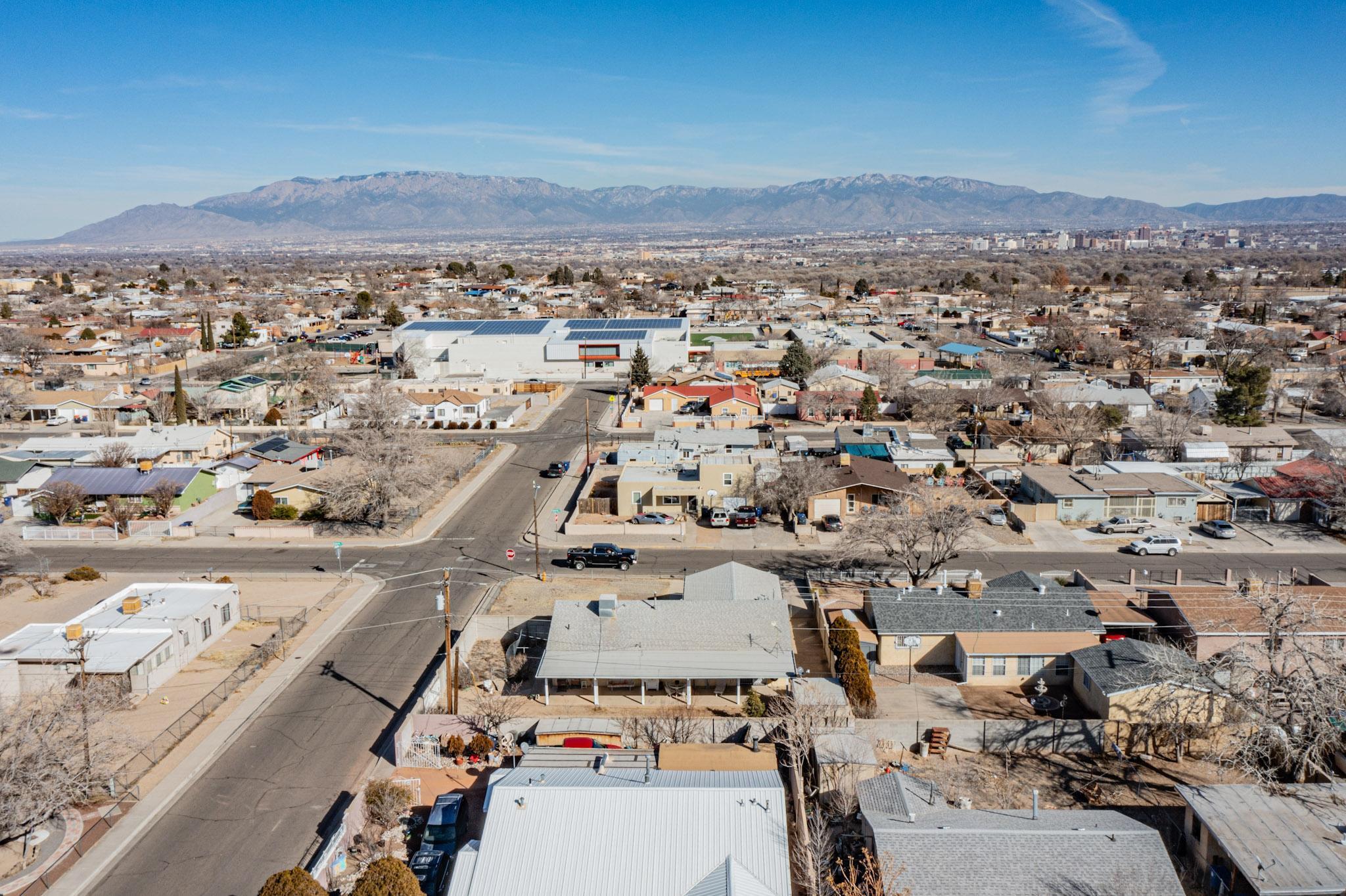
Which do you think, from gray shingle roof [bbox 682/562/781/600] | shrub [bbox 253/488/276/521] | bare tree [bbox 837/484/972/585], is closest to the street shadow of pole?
gray shingle roof [bbox 682/562/781/600]

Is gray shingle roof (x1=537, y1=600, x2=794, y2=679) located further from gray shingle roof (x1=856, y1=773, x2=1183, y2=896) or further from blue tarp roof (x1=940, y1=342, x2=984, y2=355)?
blue tarp roof (x1=940, y1=342, x2=984, y2=355)

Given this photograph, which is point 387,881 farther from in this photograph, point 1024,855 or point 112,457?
point 112,457

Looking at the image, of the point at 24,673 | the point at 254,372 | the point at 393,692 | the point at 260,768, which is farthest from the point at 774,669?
the point at 254,372

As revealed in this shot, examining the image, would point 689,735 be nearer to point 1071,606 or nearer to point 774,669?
point 774,669

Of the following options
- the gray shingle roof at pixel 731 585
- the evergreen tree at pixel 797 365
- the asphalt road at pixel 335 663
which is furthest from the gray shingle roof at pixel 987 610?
the evergreen tree at pixel 797 365

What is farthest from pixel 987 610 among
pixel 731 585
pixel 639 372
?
pixel 639 372

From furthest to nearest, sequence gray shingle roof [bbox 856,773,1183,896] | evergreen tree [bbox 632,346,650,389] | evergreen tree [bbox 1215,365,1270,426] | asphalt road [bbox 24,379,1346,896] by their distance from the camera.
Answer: evergreen tree [bbox 632,346,650,389] < evergreen tree [bbox 1215,365,1270,426] < asphalt road [bbox 24,379,1346,896] < gray shingle roof [bbox 856,773,1183,896]
